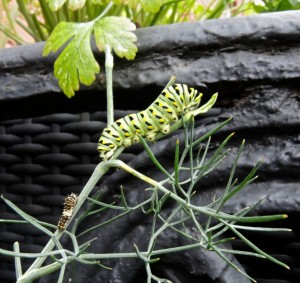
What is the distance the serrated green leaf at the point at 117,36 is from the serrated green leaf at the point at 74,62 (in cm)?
2

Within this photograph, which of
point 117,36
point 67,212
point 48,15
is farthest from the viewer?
point 48,15

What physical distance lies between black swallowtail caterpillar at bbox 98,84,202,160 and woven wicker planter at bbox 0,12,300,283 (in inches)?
2.7

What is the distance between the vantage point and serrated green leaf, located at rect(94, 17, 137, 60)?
57 cm

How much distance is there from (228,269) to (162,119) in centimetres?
16

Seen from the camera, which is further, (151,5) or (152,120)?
(151,5)

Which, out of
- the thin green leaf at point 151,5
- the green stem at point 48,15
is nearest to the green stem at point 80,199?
the thin green leaf at point 151,5

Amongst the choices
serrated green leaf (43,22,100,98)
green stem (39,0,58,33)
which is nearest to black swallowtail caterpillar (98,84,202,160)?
serrated green leaf (43,22,100,98)

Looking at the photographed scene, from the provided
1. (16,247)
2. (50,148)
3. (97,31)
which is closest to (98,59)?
(97,31)

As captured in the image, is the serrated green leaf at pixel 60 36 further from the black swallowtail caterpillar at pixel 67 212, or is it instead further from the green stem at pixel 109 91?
the black swallowtail caterpillar at pixel 67 212

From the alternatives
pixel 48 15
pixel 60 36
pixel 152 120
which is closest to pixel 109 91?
pixel 152 120

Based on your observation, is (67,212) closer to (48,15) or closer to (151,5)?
(151,5)

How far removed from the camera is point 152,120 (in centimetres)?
48

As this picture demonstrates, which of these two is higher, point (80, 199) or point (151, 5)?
point (151, 5)

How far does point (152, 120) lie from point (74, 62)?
0.15 meters
